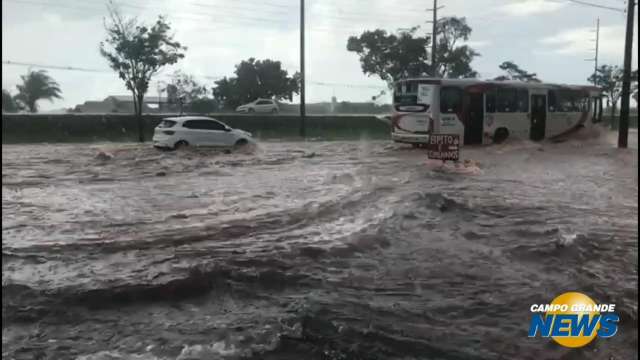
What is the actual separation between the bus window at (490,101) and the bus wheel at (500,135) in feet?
3.01

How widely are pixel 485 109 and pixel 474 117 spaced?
58 cm

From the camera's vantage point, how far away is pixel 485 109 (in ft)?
76.3

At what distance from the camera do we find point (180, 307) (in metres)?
5.20

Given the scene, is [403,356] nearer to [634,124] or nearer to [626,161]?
[626,161]

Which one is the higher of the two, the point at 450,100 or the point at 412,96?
the point at 412,96

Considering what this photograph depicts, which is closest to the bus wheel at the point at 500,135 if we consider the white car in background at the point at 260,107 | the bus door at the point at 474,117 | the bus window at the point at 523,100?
the bus door at the point at 474,117

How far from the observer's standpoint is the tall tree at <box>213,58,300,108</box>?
54969 mm

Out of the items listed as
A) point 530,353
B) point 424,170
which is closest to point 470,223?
point 530,353

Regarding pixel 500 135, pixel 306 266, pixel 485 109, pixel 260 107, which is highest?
pixel 260 107

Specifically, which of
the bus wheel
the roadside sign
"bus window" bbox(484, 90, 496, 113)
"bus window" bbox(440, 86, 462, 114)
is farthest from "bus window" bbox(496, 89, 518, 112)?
the roadside sign

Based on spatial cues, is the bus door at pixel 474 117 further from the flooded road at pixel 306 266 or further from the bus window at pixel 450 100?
the flooded road at pixel 306 266

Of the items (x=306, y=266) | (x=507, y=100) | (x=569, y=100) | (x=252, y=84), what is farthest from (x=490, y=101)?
(x=252, y=84)
